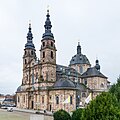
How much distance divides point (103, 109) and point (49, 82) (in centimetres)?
6022

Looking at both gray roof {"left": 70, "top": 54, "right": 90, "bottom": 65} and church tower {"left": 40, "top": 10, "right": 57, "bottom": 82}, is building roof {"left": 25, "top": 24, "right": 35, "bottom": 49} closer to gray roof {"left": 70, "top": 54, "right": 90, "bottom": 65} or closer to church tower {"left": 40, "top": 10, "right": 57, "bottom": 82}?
church tower {"left": 40, "top": 10, "right": 57, "bottom": 82}

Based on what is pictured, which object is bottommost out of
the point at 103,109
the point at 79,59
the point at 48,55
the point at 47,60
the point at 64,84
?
the point at 103,109

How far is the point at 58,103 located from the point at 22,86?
65.1 ft

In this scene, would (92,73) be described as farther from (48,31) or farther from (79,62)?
(48,31)

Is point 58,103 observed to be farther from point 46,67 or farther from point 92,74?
point 92,74

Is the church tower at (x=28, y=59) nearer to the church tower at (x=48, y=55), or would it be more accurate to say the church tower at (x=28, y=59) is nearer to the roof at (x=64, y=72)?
the church tower at (x=48, y=55)

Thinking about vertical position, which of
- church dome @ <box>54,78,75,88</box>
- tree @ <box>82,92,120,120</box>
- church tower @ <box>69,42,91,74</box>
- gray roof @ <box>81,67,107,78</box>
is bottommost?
tree @ <box>82,92,120,120</box>

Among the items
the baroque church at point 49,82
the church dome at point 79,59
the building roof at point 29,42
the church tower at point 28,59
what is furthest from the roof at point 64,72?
the building roof at point 29,42

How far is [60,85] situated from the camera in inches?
2980

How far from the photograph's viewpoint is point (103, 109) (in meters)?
19.5

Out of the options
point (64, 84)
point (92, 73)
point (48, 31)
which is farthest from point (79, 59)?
point (64, 84)

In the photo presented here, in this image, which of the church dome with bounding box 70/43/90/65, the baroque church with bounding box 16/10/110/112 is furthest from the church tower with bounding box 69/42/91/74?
the baroque church with bounding box 16/10/110/112

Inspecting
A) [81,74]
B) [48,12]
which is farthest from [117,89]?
[81,74]

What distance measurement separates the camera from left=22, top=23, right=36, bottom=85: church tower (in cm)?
8938
